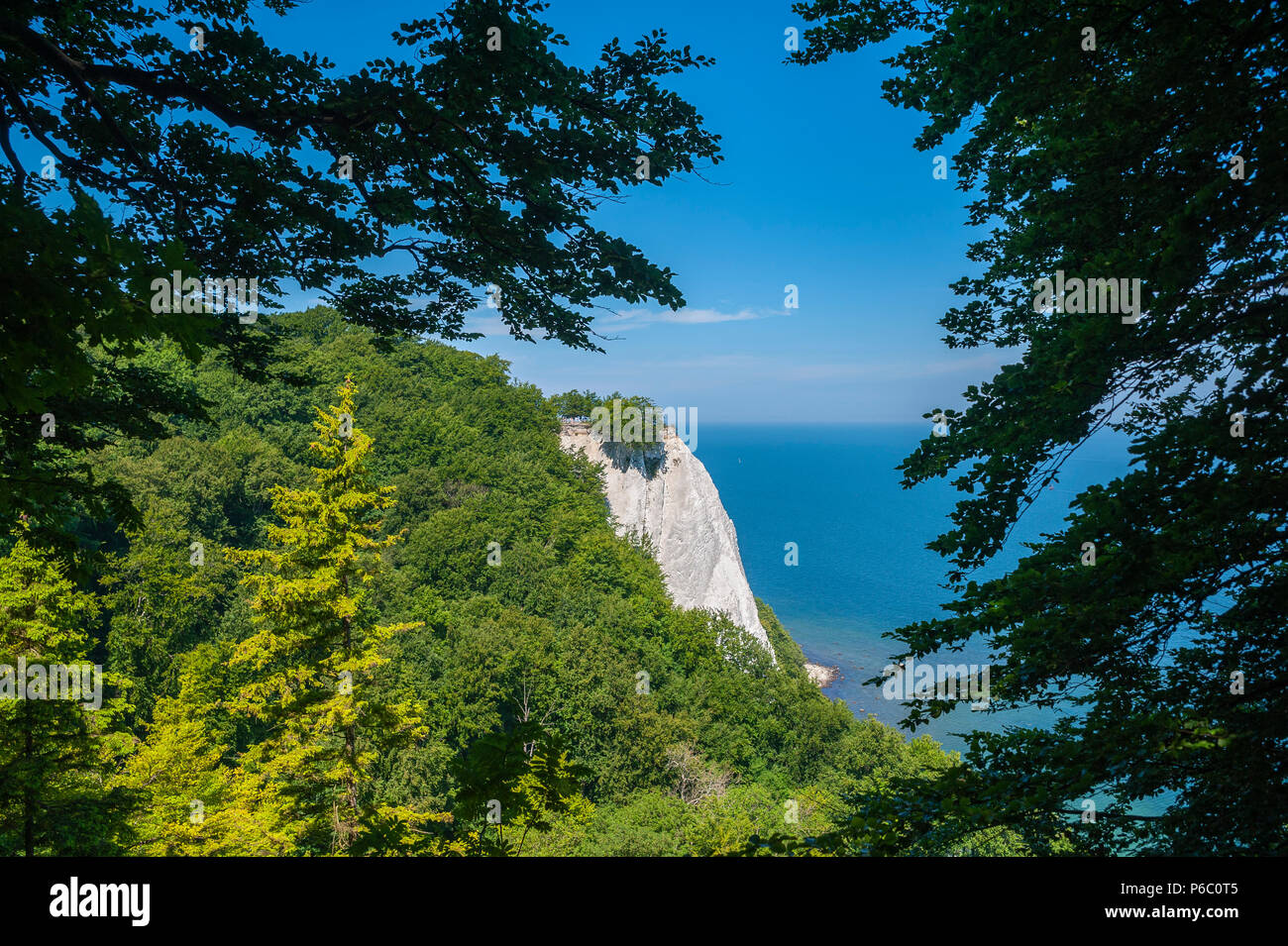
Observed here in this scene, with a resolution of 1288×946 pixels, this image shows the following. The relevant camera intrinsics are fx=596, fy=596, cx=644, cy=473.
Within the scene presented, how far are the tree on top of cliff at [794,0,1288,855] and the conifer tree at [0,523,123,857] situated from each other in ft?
35.8

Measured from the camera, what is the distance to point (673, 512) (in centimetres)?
4853

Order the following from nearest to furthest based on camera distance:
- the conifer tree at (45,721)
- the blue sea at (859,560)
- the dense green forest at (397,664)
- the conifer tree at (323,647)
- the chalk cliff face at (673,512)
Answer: the conifer tree at (45,721)
the dense green forest at (397,664)
the conifer tree at (323,647)
the chalk cliff face at (673,512)
the blue sea at (859,560)

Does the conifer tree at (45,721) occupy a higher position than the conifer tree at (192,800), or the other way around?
the conifer tree at (45,721)

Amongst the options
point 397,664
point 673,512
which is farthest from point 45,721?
point 673,512

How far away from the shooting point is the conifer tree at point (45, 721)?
7.99 meters

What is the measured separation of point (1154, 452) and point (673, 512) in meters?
44.4

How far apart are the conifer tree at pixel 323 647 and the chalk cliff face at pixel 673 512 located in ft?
119

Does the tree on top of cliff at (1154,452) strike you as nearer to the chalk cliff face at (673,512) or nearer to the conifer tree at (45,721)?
the conifer tree at (45,721)

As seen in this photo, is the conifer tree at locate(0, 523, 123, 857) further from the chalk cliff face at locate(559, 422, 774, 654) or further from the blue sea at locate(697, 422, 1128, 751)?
the chalk cliff face at locate(559, 422, 774, 654)

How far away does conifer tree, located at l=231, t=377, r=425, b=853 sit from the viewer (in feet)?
35.1

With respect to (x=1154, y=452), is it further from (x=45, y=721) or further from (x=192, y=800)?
(x=192, y=800)

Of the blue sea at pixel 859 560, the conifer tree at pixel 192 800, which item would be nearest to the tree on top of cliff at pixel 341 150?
the conifer tree at pixel 192 800
